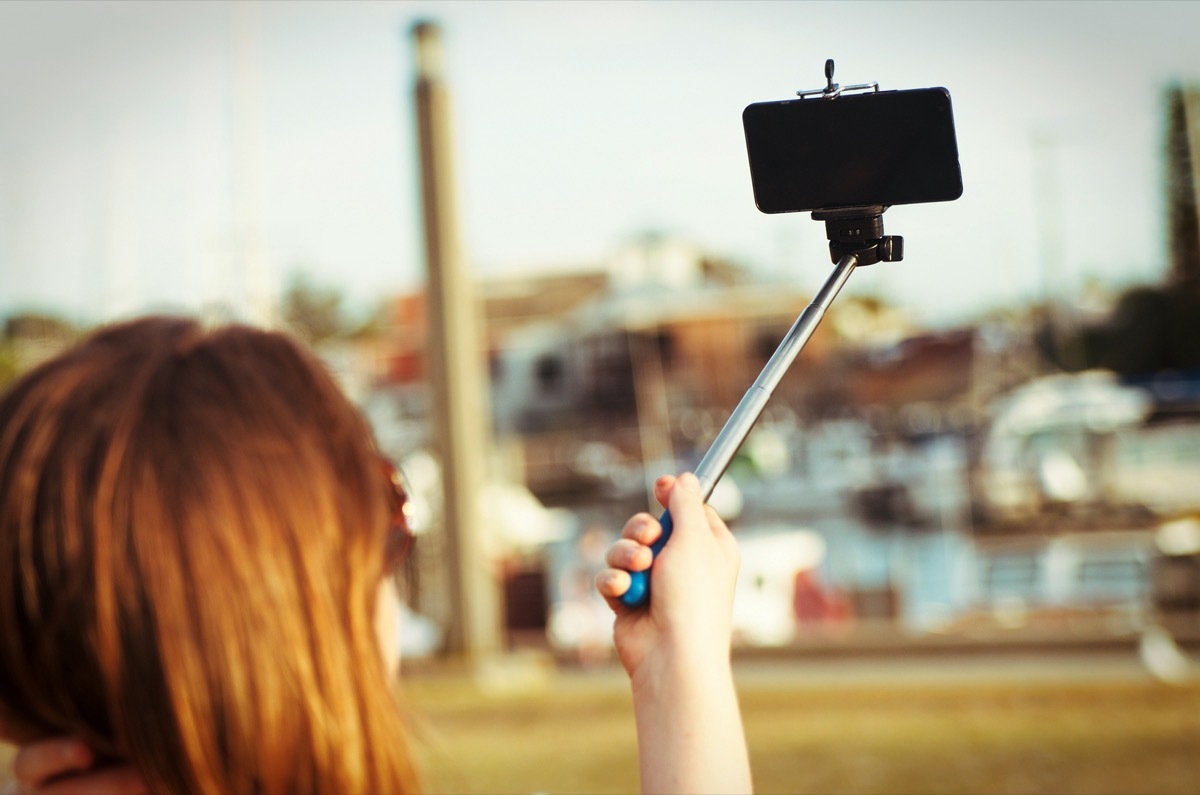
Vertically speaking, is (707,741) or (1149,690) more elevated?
(707,741)

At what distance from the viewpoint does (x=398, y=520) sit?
104 cm

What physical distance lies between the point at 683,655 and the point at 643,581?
63mm

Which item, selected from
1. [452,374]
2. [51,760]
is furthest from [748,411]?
[452,374]

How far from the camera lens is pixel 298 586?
86cm

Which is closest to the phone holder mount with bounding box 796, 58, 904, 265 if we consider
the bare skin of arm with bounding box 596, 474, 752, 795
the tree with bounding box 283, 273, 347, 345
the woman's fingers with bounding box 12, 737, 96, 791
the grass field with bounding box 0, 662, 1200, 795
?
the bare skin of arm with bounding box 596, 474, 752, 795

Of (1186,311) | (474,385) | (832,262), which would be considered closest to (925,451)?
(1186,311)

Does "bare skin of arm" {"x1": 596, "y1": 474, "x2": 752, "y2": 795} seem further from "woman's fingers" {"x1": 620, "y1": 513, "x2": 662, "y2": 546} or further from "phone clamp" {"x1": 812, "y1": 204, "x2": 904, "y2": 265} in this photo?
"phone clamp" {"x1": 812, "y1": 204, "x2": 904, "y2": 265}

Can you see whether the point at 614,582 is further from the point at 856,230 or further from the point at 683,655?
the point at 856,230

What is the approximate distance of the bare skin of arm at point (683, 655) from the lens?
951mm

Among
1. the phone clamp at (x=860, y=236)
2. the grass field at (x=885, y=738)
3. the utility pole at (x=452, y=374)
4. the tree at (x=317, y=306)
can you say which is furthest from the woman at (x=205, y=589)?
the tree at (x=317, y=306)

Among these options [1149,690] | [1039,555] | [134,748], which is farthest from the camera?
[1039,555]

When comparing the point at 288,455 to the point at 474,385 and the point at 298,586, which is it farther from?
the point at 474,385

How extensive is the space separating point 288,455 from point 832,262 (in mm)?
460

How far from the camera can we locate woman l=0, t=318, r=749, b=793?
2.69 feet
